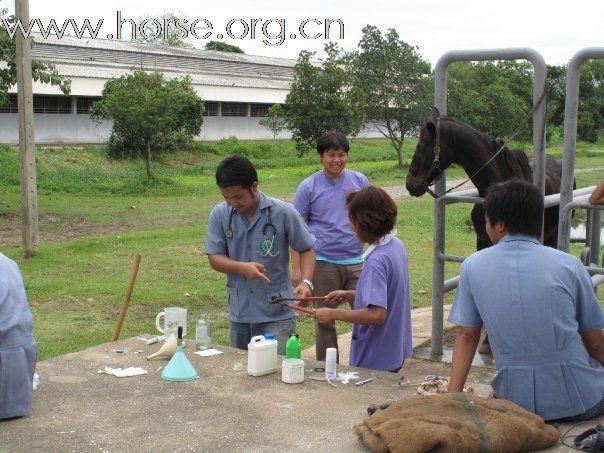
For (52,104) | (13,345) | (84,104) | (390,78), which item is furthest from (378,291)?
(84,104)

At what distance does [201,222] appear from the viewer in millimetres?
15031

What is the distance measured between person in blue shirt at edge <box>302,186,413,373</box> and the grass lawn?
9.97ft

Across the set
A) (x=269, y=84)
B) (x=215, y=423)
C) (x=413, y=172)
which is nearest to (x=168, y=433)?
(x=215, y=423)

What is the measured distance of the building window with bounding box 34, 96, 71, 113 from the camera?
28172 mm

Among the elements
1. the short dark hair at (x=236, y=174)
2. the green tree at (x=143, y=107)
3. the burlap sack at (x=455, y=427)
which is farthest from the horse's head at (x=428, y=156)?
the green tree at (x=143, y=107)

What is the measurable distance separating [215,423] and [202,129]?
3059cm

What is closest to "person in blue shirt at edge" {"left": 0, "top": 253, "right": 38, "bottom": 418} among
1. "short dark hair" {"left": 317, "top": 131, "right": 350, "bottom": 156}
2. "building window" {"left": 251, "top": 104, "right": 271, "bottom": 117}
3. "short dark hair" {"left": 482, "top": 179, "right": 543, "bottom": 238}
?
"short dark hair" {"left": 482, "top": 179, "right": 543, "bottom": 238}

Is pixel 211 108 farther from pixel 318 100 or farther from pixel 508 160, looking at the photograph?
pixel 508 160

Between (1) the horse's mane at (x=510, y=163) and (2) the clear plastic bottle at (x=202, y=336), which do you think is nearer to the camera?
(2) the clear plastic bottle at (x=202, y=336)

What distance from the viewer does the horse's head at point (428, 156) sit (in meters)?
6.40

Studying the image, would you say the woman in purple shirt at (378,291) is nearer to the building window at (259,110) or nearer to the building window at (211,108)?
the building window at (211,108)

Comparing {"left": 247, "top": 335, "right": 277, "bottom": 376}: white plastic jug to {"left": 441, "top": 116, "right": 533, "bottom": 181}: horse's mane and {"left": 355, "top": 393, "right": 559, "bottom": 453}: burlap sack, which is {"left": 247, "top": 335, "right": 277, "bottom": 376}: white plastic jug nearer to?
{"left": 355, "top": 393, "right": 559, "bottom": 453}: burlap sack

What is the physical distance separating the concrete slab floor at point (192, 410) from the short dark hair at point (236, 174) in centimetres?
92

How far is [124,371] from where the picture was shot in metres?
4.08
